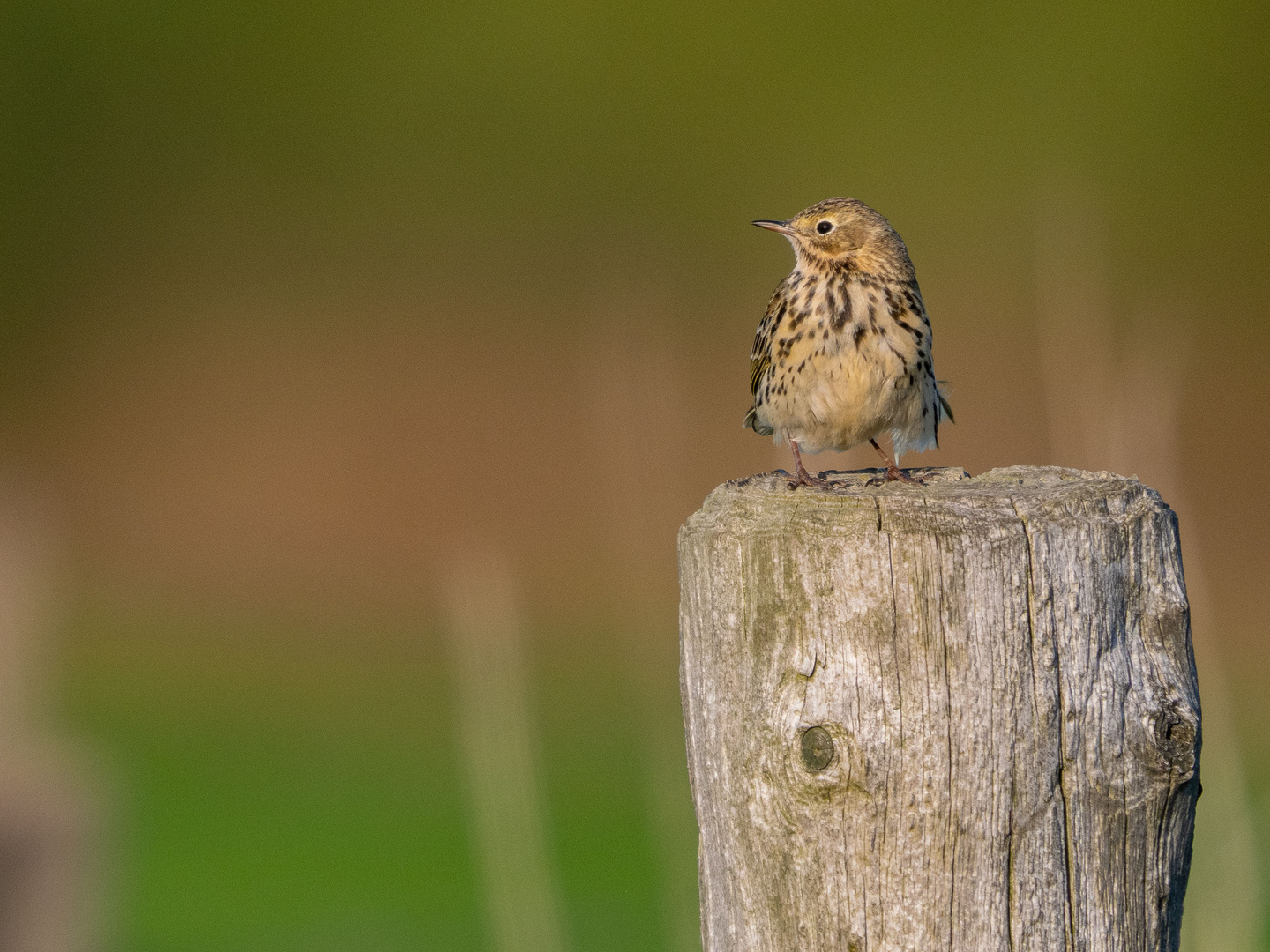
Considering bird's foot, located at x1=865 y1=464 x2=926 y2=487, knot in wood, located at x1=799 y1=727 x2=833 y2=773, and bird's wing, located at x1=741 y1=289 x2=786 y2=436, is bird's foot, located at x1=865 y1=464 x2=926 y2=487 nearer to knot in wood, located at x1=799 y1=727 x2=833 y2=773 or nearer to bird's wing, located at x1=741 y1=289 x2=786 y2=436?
knot in wood, located at x1=799 y1=727 x2=833 y2=773

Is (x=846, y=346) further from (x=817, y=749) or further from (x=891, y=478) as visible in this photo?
(x=817, y=749)

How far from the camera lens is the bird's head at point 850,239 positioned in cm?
467

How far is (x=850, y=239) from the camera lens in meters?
4.73

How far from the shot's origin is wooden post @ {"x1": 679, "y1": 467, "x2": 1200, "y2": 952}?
2289 millimetres

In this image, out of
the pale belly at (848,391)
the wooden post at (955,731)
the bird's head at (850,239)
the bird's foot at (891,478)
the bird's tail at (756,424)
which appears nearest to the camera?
the wooden post at (955,731)

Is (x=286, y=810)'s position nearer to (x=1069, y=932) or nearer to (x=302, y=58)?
(x=1069, y=932)

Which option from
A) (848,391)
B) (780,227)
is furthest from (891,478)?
(780,227)

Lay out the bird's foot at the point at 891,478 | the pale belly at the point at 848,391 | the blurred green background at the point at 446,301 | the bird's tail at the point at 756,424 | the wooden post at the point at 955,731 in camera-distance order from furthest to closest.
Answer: the blurred green background at the point at 446,301, the bird's tail at the point at 756,424, the pale belly at the point at 848,391, the bird's foot at the point at 891,478, the wooden post at the point at 955,731

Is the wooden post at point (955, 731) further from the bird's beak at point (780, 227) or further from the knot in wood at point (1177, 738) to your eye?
the bird's beak at point (780, 227)

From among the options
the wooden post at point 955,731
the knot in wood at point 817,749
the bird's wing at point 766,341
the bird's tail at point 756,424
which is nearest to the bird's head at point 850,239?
the bird's wing at point 766,341

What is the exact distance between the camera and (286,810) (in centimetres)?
1021

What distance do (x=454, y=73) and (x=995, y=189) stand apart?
619 centimetres

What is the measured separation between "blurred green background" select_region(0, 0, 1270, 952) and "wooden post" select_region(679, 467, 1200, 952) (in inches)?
229

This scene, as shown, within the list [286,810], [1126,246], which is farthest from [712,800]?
[1126,246]
